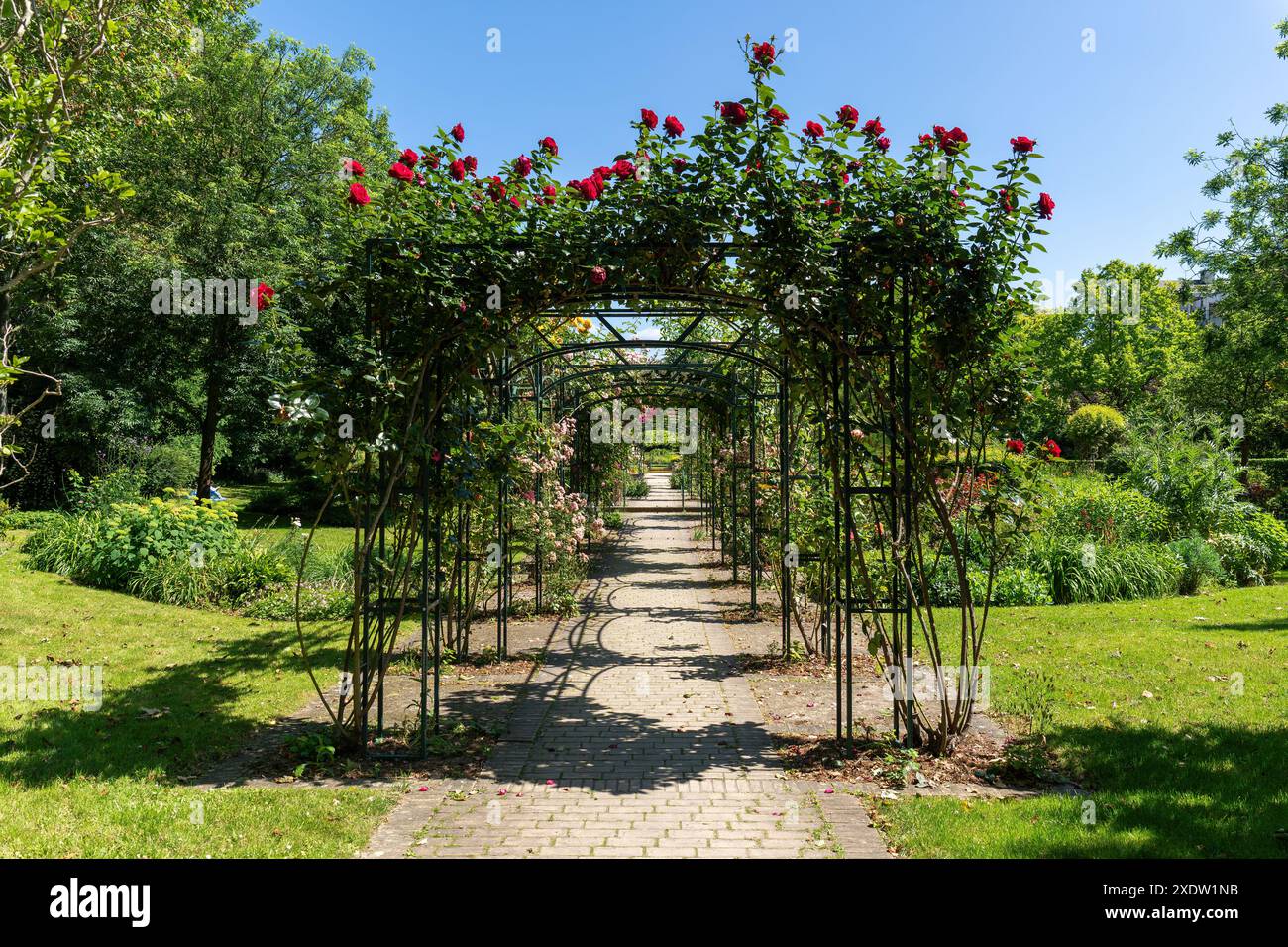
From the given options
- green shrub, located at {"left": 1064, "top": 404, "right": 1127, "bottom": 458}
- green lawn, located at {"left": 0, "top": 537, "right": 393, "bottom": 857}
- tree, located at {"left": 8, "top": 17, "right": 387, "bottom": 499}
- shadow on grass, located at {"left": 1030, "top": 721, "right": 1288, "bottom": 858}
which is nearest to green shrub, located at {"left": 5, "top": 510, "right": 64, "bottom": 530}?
green lawn, located at {"left": 0, "top": 537, "right": 393, "bottom": 857}

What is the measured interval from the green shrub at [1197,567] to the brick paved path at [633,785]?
6677 mm

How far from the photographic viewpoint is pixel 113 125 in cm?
1112

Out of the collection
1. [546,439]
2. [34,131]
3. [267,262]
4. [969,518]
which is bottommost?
[969,518]

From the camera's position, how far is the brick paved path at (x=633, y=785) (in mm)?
3793

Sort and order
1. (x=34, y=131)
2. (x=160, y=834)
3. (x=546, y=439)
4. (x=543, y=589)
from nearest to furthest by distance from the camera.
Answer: (x=160, y=834) < (x=34, y=131) < (x=546, y=439) < (x=543, y=589)

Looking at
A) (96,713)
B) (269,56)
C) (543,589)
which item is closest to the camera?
(96,713)

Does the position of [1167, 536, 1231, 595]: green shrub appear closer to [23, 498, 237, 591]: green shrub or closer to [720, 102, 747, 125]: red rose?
[720, 102, 747, 125]: red rose

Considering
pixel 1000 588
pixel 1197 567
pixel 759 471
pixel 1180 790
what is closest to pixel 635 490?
pixel 1197 567

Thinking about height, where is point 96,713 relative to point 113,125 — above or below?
below

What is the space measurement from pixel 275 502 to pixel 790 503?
17099mm

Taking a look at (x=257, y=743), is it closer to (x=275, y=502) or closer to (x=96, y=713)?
(x=96, y=713)

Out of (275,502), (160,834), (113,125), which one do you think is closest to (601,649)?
(160,834)

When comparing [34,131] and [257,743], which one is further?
[34,131]

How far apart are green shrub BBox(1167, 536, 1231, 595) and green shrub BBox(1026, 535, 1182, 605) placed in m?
0.20
